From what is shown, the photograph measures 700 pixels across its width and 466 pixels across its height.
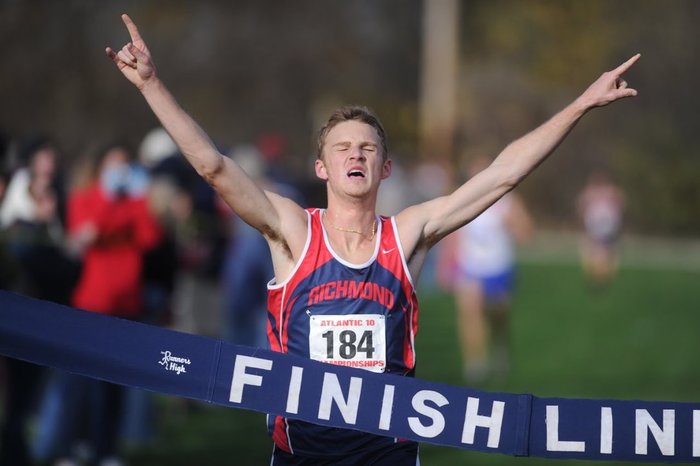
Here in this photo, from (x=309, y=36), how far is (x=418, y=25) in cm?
567

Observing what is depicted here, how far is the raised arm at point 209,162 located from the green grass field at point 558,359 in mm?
4780

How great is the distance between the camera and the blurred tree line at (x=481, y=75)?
48.2m

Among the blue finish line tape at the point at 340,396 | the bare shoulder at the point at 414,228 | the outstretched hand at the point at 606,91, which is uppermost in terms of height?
the outstretched hand at the point at 606,91

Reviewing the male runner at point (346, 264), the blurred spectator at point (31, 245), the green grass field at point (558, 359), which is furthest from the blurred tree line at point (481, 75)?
the male runner at point (346, 264)

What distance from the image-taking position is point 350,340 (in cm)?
523

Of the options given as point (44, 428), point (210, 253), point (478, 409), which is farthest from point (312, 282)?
point (210, 253)

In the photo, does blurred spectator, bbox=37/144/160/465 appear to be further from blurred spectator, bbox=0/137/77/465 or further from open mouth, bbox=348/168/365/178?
open mouth, bbox=348/168/365/178

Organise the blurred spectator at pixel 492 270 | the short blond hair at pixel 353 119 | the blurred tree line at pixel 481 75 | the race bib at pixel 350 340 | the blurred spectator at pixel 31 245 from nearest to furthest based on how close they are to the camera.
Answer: the race bib at pixel 350 340 → the short blond hair at pixel 353 119 → the blurred spectator at pixel 31 245 → the blurred spectator at pixel 492 270 → the blurred tree line at pixel 481 75

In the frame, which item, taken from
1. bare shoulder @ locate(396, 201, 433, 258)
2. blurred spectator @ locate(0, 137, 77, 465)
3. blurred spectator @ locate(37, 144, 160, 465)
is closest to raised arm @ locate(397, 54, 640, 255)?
bare shoulder @ locate(396, 201, 433, 258)

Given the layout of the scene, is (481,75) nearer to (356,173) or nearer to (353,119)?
(353,119)

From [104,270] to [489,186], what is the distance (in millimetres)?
4371

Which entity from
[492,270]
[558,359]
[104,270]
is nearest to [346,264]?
[104,270]

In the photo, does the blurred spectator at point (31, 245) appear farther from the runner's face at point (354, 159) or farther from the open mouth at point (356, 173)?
the open mouth at point (356, 173)

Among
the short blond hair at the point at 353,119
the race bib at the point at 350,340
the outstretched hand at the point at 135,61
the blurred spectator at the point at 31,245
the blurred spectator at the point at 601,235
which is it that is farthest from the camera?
the blurred spectator at the point at 601,235
